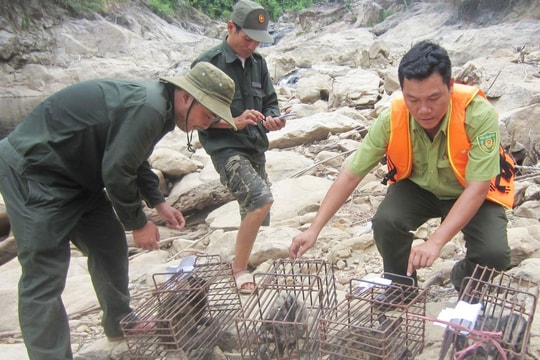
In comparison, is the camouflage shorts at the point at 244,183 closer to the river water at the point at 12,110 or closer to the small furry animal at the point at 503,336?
the small furry animal at the point at 503,336

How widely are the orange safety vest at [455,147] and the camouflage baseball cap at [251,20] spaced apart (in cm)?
124

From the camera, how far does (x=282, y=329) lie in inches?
97.7

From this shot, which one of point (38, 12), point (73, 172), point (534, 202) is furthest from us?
point (38, 12)

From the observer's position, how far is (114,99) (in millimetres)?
2504

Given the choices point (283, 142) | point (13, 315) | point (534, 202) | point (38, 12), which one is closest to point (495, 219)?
point (534, 202)

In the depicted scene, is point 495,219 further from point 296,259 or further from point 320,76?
point 320,76

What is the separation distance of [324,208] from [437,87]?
0.86 m

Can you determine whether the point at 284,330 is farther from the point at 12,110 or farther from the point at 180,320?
the point at 12,110

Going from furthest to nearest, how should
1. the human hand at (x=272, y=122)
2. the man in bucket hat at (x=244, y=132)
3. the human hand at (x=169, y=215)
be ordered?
the human hand at (x=272, y=122)
the man in bucket hat at (x=244, y=132)
the human hand at (x=169, y=215)

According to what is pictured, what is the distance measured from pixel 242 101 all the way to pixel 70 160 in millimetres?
1575

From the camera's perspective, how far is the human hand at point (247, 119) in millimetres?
3609

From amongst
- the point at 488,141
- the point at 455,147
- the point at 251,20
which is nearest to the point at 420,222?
the point at 455,147

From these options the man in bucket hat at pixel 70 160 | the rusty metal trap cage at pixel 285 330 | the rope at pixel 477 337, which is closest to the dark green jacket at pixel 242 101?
the man in bucket hat at pixel 70 160

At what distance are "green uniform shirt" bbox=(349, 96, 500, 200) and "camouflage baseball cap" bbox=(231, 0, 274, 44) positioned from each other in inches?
48.0
